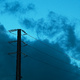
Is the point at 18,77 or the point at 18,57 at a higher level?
the point at 18,57

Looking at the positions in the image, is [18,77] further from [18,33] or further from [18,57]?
[18,33]

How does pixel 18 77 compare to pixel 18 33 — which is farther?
pixel 18 33

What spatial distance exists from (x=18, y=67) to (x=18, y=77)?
4.13ft

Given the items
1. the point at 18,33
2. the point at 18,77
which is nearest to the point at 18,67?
the point at 18,77

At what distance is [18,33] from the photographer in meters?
20.9

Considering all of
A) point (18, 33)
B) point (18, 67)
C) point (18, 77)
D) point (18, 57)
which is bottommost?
point (18, 77)

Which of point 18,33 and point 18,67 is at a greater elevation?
point 18,33

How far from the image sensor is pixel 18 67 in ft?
63.9

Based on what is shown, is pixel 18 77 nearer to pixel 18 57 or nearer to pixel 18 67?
pixel 18 67

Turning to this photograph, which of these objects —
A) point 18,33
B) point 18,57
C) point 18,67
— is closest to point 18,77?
point 18,67

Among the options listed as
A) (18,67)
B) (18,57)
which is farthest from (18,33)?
(18,67)

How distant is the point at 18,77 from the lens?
19281 millimetres

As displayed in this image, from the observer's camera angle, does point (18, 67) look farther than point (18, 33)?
No

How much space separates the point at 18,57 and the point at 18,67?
131 cm
